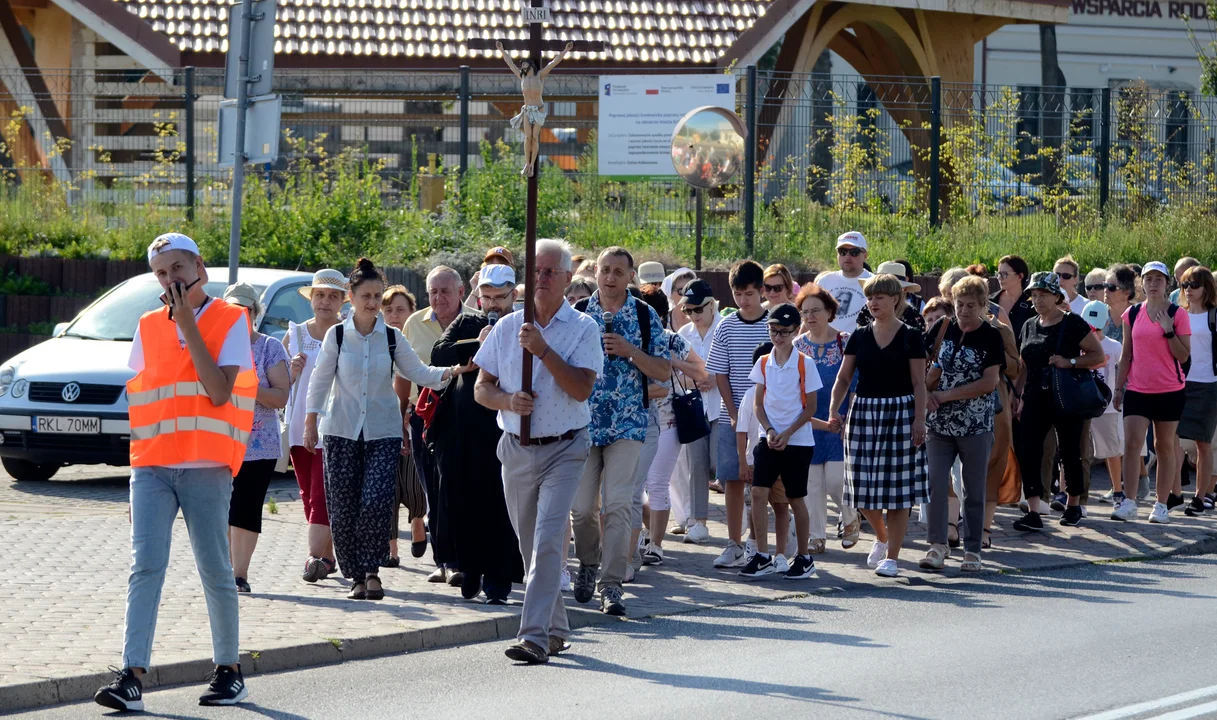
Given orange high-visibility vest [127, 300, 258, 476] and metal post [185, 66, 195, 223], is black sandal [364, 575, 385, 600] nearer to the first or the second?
orange high-visibility vest [127, 300, 258, 476]

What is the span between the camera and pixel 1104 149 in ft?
71.9

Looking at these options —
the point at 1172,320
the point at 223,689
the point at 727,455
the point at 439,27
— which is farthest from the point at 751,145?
the point at 223,689

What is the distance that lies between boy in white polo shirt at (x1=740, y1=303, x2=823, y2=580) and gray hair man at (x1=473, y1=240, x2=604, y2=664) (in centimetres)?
251

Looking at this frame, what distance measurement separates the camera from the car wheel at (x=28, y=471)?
14477 millimetres

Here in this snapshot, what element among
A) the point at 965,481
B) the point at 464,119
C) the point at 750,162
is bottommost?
the point at 965,481

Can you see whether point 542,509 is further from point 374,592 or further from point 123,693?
point 123,693

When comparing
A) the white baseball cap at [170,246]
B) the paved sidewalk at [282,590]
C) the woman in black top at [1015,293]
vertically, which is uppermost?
the woman in black top at [1015,293]

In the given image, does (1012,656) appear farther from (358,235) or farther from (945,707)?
(358,235)

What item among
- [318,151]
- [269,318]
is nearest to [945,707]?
[269,318]

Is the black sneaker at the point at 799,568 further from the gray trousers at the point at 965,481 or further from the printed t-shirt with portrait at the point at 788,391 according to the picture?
the gray trousers at the point at 965,481

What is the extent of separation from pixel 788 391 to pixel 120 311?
23.0 feet

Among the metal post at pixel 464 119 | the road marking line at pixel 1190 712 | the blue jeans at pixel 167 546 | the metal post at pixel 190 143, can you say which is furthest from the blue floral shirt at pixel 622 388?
the metal post at pixel 190 143

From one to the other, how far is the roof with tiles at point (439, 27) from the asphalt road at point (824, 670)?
15.1m

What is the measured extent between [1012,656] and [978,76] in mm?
38806
